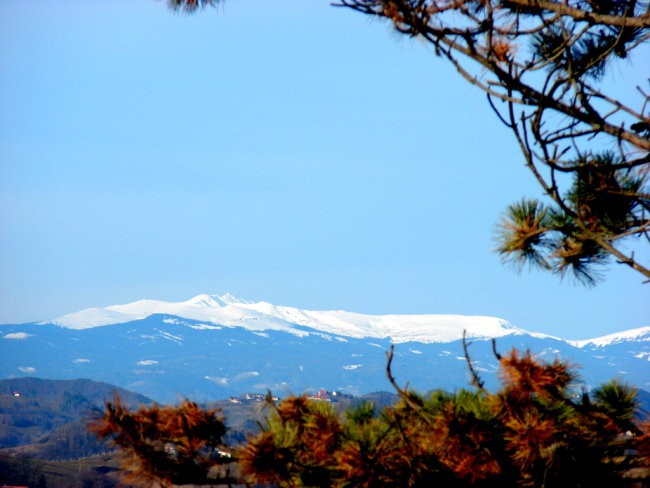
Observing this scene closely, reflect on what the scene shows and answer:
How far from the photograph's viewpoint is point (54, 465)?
280ft

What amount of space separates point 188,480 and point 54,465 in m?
87.9

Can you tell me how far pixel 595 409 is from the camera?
5492 millimetres

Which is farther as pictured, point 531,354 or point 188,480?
point 531,354

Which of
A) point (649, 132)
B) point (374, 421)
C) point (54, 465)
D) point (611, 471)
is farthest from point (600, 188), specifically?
point (54, 465)

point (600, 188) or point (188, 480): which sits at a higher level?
point (600, 188)

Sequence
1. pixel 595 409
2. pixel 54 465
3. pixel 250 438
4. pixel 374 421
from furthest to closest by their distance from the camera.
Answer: pixel 54 465 < pixel 595 409 < pixel 374 421 < pixel 250 438

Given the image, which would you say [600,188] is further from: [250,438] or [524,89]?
[250,438]

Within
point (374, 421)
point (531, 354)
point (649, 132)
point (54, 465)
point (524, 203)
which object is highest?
point (649, 132)

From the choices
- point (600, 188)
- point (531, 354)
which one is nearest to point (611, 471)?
point (531, 354)

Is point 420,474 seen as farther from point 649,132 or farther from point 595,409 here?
point 649,132

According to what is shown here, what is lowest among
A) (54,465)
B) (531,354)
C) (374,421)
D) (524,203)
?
(54,465)

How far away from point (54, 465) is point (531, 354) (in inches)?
3479

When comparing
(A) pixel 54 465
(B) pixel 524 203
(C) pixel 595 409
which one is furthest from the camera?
(A) pixel 54 465

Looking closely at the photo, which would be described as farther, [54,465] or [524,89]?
[54,465]
